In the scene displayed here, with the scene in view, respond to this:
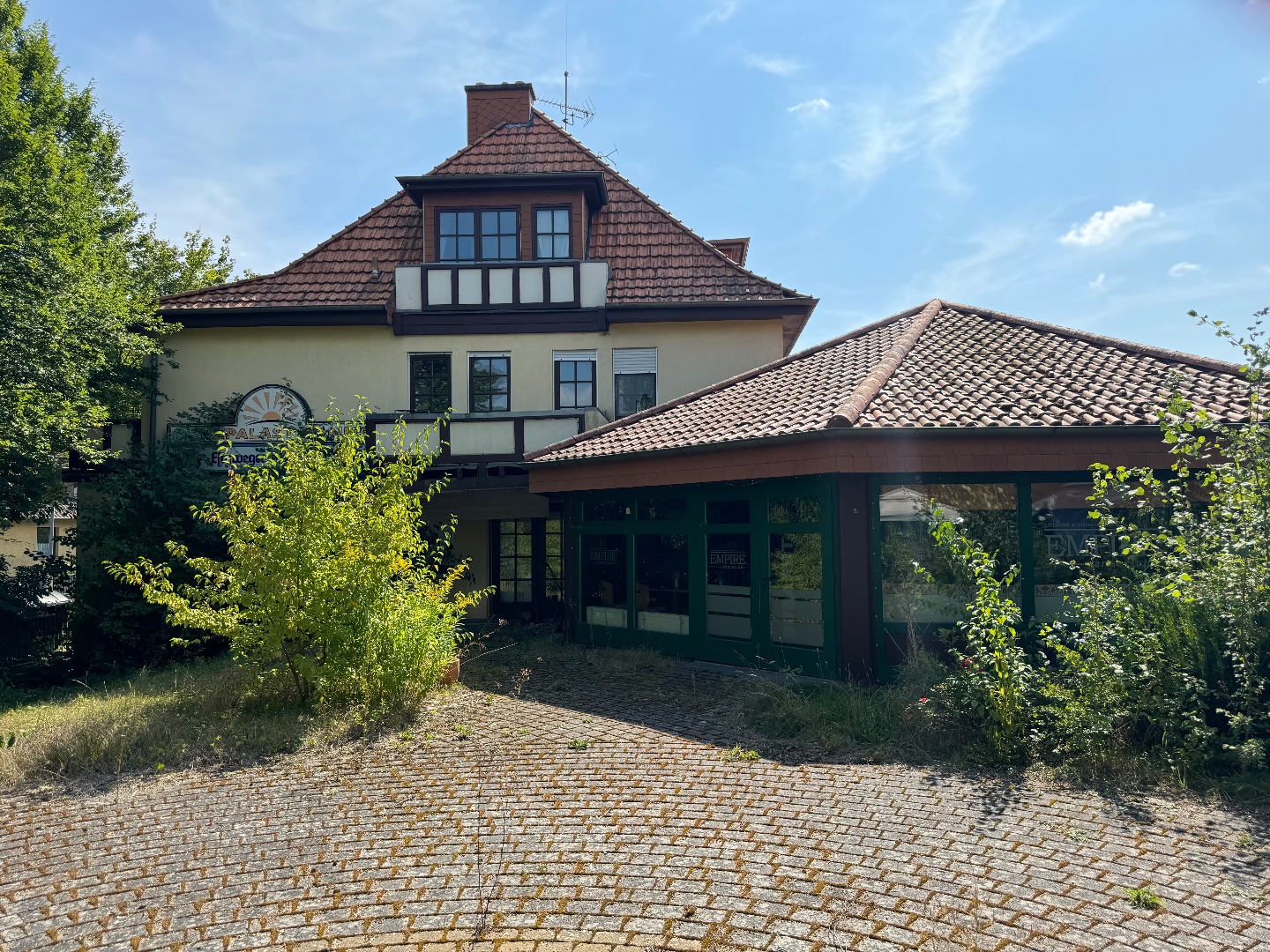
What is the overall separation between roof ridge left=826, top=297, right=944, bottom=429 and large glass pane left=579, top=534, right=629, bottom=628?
4.21 meters

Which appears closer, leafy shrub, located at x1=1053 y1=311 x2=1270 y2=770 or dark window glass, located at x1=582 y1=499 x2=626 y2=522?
leafy shrub, located at x1=1053 y1=311 x2=1270 y2=770

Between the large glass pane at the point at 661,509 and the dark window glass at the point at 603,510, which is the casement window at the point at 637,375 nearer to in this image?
the dark window glass at the point at 603,510

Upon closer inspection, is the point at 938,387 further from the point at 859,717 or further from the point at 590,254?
the point at 590,254

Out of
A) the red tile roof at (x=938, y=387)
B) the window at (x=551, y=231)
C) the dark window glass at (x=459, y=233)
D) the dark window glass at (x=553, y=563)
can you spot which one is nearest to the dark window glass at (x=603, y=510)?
the red tile roof at (x=938, y=387)

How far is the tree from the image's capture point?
41.5ft

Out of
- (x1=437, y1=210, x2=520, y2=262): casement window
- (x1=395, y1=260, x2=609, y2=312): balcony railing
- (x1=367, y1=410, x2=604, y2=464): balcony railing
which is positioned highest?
(x1=437, y1=210, x2=520, y2=262): casement window

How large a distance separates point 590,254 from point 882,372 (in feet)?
27.5

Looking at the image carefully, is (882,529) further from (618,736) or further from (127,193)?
(127,193)

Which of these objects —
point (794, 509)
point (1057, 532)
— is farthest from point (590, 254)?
point (1057, 532)

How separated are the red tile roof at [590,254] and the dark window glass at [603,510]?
4971 millimetres

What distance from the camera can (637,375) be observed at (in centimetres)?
1608

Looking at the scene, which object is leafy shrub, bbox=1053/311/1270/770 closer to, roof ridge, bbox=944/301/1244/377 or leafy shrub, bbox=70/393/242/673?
roof ridge, bbox=944/301/1244/377

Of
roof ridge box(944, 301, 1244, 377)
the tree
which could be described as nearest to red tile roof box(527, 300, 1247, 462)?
roof ridge box(944, 301, 1244, 377)

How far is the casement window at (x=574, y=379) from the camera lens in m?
16.1
